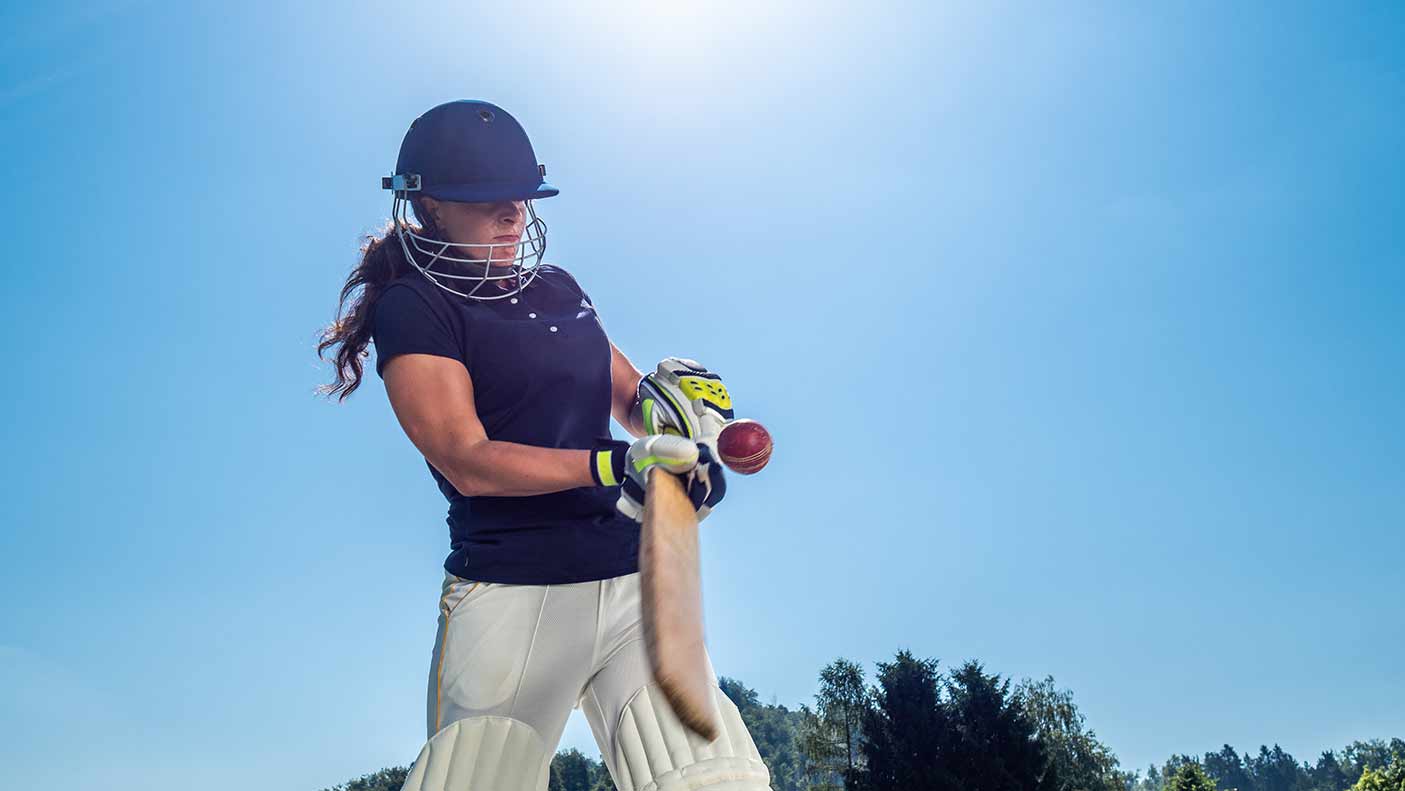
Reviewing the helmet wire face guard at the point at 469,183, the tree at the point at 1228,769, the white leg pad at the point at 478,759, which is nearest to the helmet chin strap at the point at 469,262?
the helmet wire face guard at the point at 469,183

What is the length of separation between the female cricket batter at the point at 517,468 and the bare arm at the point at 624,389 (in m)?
0.27

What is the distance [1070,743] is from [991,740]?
1958 cm

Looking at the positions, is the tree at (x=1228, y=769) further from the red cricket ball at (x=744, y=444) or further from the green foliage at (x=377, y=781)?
the red cricket ball at (x=744, y=444)

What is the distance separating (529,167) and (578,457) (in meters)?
1.31

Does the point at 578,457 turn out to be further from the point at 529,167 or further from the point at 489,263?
the point at 529,167

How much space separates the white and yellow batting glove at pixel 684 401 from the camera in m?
3.91

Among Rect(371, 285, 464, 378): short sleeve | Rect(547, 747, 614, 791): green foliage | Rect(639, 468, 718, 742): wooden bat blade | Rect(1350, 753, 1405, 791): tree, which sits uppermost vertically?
Rect(547, 747, 614, 791): green foliage

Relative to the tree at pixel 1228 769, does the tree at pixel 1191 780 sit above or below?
below

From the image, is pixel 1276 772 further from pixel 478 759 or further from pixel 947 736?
pixel 478 759

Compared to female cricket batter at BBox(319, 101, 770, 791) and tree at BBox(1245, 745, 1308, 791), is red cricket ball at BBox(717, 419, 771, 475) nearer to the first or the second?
female cricket batter at BBox(319, 101, 770, 791)

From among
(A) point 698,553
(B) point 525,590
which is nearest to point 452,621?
(B) point 525,590

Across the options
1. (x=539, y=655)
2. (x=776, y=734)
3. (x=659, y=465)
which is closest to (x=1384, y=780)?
(x=539, y=655)

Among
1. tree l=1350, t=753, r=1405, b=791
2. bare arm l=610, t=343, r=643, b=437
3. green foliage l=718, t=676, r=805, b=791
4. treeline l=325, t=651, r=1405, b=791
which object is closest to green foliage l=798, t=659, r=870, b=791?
treeline l=325, t=651, r=1405, b=791

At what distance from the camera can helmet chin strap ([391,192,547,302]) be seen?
430cm
